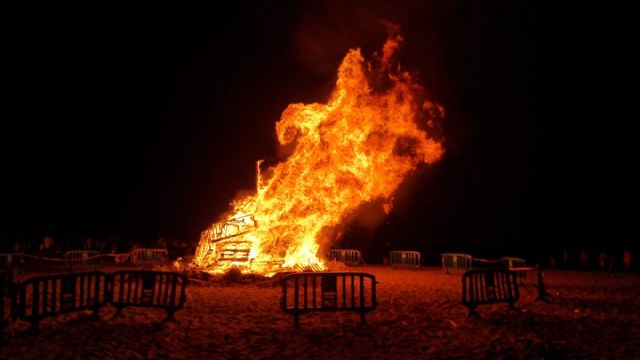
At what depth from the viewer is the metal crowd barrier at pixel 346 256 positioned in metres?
25.5

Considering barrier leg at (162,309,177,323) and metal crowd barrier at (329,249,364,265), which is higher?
metal crowd barrier at (329,249,364,265)

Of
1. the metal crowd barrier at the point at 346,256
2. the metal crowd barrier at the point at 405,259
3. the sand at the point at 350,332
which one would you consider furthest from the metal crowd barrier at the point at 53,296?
the metal crowd barrier at the point at 405,259

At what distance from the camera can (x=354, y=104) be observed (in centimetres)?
1939

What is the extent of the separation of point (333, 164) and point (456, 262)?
7.54 metres

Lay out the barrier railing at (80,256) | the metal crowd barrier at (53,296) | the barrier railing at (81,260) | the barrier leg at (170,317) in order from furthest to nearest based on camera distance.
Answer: the barrier railing at (80,256), the barrier railing at (81,260), the barrier leg at (170,317), the metal crowd barrier at (53,296)

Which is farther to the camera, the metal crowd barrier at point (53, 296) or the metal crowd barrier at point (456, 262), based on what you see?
the metal crowd barrier at point (456, 262)

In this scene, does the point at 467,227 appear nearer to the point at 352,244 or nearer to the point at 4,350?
the point at 352,244

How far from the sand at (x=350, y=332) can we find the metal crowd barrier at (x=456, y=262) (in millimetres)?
7382

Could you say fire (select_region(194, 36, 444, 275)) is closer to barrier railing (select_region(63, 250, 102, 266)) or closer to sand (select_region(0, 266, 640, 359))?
sand (select_region(0, 266, 640, 359))

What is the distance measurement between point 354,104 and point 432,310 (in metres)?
9.73

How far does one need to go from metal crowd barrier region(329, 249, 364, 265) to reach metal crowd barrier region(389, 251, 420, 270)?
1.78m

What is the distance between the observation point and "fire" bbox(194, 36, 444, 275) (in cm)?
1919

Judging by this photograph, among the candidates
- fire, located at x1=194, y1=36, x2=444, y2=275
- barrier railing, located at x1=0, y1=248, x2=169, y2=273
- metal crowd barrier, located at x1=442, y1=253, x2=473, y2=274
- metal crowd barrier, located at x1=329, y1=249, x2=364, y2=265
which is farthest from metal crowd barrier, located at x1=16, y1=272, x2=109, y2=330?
metal crowd barrier, located at x1=329, y1=249, x2=364, y2=265

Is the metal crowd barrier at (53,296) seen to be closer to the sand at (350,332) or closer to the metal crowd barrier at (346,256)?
the sand at (350,332)
